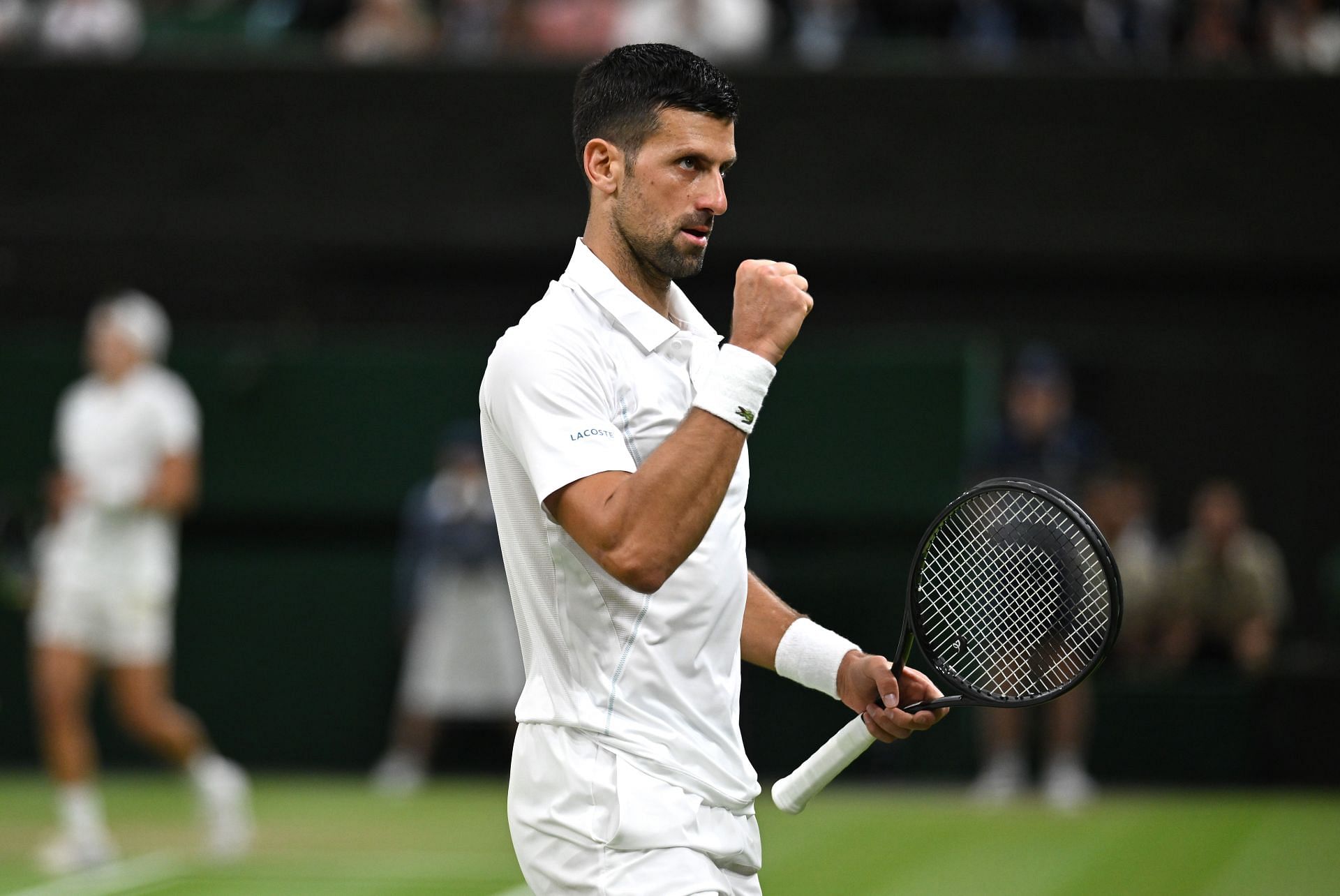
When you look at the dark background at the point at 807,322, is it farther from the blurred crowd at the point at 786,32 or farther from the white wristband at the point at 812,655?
the white wristband at the point at 812,655

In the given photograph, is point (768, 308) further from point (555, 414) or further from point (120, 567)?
point (120, 567)

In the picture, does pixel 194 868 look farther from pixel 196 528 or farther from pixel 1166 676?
pixel 1166 676

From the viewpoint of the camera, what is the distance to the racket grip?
10.8ft

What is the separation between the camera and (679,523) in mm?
2838

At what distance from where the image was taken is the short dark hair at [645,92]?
3115 mm

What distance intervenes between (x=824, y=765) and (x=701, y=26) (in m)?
10.5

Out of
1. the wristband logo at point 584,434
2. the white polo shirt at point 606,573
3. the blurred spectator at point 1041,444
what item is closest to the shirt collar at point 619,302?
the white polo shirt at point 606,573

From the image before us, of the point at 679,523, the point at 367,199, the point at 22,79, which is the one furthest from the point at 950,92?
the point at 679,523

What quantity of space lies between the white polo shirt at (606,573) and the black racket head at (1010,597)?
0.54 m

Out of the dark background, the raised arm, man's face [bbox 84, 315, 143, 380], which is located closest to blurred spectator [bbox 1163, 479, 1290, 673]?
the dark background

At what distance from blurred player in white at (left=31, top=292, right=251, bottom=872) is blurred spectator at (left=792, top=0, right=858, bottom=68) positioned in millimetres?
5879

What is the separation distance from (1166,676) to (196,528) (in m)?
6.01

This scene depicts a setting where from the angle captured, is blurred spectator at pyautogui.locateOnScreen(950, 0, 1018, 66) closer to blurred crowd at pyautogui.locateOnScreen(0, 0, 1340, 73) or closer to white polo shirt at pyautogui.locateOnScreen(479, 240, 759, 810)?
blurred crowd at pyautogui.locateOnScreen(0, 0, 1340, 73)

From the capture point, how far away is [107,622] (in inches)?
344
